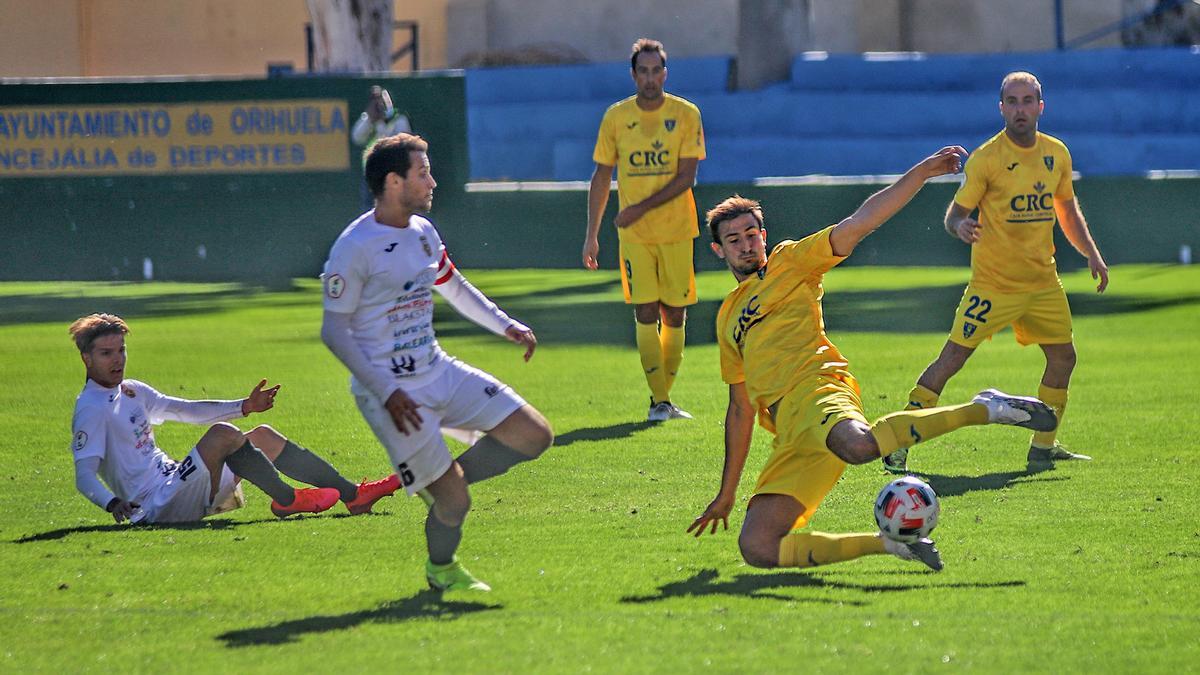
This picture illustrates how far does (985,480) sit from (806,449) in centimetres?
220

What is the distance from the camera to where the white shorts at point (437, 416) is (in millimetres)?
6465

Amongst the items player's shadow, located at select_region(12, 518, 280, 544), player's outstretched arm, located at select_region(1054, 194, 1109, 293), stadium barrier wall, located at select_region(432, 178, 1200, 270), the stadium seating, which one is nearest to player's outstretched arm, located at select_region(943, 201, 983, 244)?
player's outstretched arm, located at select_region(1054, 194, 1109, 293)

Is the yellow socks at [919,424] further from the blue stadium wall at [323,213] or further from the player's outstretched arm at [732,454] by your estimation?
the blue stadium wall at [323,213]

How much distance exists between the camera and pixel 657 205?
11.5 m

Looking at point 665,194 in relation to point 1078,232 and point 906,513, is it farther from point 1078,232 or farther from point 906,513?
point 906,513

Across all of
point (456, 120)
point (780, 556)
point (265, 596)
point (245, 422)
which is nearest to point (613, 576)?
point (780, 556)

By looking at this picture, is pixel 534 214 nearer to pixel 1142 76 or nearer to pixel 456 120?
pixel 456 120

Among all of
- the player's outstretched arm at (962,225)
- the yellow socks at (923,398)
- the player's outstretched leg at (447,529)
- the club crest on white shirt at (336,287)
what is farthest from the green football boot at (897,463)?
the club crest on white shirt at (336,287)

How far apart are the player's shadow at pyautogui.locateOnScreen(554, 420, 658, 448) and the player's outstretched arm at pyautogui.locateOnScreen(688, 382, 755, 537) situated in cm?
302

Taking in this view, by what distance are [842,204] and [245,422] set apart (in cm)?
1158

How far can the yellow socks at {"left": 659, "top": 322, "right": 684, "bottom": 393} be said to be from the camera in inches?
448

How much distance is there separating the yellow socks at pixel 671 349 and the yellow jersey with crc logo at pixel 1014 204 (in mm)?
2412

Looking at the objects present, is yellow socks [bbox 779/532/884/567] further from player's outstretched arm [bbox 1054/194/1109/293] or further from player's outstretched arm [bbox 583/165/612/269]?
player's outstretched arm [bbox 583/165/612/269]

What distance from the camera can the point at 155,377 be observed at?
13.5 m
